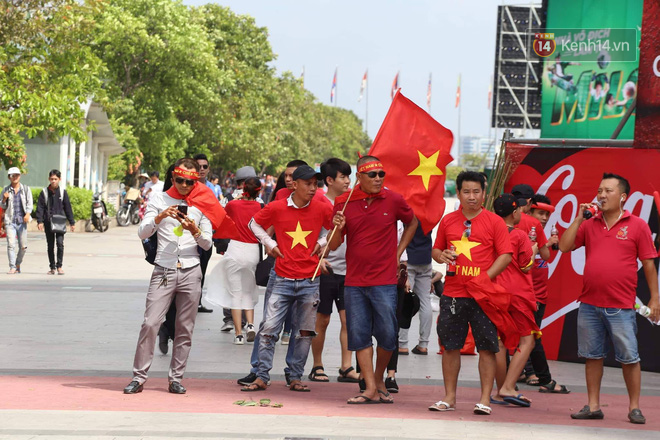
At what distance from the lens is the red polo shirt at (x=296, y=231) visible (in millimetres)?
8164

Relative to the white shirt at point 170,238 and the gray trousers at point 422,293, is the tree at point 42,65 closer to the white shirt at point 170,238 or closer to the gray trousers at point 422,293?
the gray trousers at point 422,293

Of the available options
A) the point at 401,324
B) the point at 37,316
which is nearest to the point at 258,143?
the point at 37,316

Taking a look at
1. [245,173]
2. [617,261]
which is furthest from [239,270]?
[617,261]

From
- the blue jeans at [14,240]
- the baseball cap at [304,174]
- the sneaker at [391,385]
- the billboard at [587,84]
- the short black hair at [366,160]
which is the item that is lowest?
the sneaker at [391,385]

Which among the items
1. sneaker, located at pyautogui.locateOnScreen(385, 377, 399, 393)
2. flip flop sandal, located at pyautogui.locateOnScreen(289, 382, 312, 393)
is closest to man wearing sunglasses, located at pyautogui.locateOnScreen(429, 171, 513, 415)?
sneaker, located at pyautogui.locateOnScreen(385, 377, 399, 393)

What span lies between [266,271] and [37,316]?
3.83 meters

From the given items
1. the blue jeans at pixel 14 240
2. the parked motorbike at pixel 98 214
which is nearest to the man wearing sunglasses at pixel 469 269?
the blue jeans at pixel 14 240

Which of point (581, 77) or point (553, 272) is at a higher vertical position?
point (581, 77)

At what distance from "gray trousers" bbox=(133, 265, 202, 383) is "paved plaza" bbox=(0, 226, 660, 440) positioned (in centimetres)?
24

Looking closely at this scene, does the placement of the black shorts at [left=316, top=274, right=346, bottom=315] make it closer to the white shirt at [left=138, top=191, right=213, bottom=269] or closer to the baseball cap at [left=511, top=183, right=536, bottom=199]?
the white shirt at [left=138, top=191, right=213, bottom=269]

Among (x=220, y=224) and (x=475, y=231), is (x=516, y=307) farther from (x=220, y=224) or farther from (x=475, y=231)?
(x=220, y=224)

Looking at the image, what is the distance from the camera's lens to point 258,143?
52500 mm

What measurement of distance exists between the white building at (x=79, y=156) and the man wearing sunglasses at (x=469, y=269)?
18761mm

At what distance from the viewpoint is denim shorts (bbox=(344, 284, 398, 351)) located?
7.72m
